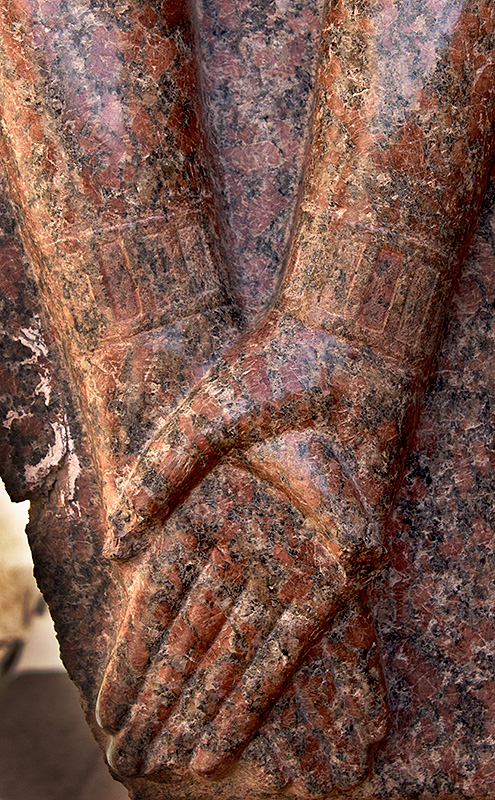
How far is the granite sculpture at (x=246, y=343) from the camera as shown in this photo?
108 cm

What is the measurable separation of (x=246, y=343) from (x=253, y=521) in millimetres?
233

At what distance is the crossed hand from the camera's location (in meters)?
1.10

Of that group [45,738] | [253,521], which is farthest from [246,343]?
[45,738]

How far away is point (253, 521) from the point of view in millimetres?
1125

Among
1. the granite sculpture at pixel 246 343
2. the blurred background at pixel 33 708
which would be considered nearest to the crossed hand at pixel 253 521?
the granite sculpture at pixel 246 343

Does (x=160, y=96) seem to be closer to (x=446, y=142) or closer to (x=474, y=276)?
(x=446, y=142)

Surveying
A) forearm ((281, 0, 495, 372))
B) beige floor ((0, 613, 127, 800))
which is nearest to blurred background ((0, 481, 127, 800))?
beige floor ((0, 613, 127, 800))

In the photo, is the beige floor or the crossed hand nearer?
the crossed hand

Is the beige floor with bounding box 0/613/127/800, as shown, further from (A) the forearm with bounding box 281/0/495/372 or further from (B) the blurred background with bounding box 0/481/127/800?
(A) the forearm with bounding box 281/0/495/372

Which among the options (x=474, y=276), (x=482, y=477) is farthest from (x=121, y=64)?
(x=482, y=477)

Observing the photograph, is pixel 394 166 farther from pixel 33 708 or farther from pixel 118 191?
pixel 33 708

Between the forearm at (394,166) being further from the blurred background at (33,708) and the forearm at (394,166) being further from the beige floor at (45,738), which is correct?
the beige floor at (45,738)

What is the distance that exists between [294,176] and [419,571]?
0.58m

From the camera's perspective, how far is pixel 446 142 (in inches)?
42.5
